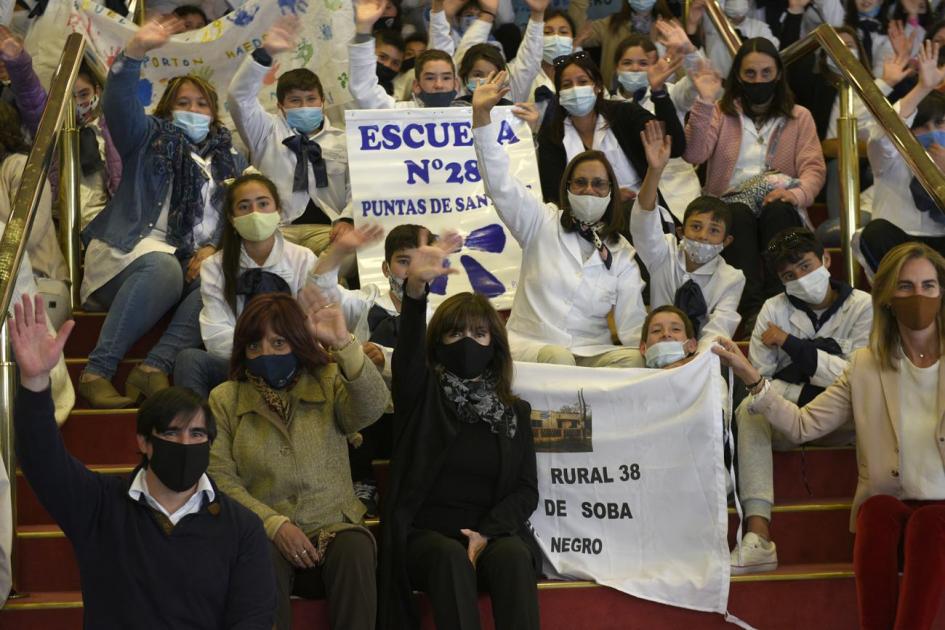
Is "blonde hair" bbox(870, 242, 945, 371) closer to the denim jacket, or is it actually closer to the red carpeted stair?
the red carpeted stair

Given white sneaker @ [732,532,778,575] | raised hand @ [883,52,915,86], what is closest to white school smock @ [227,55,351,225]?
raised hand @ [883,52,915,86]

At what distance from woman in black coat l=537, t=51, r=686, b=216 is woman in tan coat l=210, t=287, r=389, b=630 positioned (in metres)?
2.64

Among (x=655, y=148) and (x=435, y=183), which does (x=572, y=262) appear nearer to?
(x=655, y=148)

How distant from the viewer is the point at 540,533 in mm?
5164

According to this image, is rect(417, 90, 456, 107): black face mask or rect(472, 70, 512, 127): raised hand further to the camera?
rect(417, 90, 456, 107): black face mask

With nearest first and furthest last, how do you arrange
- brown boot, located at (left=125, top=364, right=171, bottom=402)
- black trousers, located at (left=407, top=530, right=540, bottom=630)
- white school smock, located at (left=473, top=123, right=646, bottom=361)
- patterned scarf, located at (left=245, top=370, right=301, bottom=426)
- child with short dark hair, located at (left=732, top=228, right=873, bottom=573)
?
black trousers, located at (left=407, top=530, right=540, bottom=630)
patterned scarf, located at (left=245, top=370, right=301, bottom=426)
child with short dark hair, located at (left=732, top=228, right=873, bottom=573)
brown boot, located at (left=125, top=364, right=171, bottom=402)
white school smock, located at (left=473, top=123, right=646, bottom=361)

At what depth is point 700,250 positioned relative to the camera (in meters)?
6.23

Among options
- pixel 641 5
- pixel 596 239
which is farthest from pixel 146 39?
pixel 641 5

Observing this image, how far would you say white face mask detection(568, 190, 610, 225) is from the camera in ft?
20.2

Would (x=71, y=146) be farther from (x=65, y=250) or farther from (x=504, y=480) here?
(x=504, y=480)

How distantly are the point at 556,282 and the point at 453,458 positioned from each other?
1.36m

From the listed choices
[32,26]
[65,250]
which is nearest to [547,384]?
[65,250]

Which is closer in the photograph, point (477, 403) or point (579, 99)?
point (477, 403)

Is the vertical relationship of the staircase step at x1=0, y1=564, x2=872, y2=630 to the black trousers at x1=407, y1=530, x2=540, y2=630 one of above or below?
below
